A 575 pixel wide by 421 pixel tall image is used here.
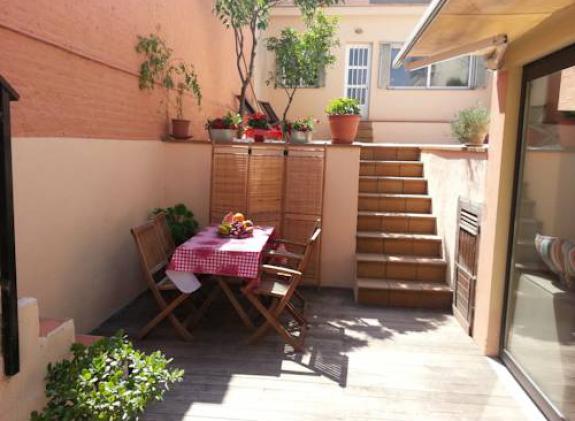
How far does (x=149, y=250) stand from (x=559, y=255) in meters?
3.23

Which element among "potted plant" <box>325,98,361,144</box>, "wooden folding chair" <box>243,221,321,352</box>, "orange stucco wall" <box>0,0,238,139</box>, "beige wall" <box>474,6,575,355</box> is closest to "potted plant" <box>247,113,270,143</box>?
"potted plant" <box>325,98,361,144</box>

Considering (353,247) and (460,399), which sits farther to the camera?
(353,247)

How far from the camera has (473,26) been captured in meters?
2.97

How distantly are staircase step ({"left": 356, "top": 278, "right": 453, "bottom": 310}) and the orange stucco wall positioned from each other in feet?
9.96

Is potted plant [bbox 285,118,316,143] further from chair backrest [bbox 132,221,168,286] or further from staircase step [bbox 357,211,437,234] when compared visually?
chair backrest [bbox 132,221,168,286]

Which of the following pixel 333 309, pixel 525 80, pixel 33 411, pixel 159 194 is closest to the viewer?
pixel 33 411

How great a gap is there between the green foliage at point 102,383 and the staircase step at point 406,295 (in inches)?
119

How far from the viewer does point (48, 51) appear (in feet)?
10.7

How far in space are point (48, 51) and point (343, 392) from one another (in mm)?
3265

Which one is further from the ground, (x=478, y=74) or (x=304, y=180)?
(x=478, y=74)

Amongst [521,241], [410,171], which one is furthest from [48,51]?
[410,171]

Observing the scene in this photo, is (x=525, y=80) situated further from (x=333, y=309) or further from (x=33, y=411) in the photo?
(x=33, y=411)

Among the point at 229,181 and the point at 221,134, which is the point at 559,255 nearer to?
the point at 229,181

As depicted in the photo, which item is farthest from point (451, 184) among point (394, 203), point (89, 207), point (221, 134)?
point (89, 207)
